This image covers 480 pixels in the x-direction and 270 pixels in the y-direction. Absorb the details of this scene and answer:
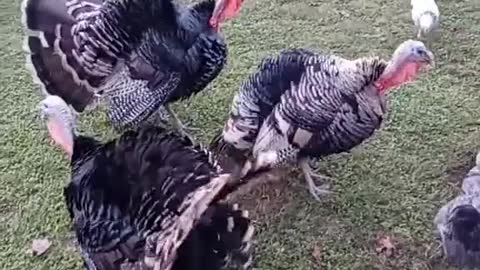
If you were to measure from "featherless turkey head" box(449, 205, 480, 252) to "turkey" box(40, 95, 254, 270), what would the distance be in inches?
24.3

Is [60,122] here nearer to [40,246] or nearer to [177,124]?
[40,246]

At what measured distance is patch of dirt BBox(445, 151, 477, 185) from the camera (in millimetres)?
3040

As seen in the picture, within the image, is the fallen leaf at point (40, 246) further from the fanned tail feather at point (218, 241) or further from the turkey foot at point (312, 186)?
the turkey foot at point (312, 186)

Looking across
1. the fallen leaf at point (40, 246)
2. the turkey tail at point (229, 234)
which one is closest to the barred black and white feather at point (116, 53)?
the fallen leaf at point (40, 246)

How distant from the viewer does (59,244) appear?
288 cm

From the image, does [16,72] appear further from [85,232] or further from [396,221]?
[396,221]

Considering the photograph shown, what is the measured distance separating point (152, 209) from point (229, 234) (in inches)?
8.7

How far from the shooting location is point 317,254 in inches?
110

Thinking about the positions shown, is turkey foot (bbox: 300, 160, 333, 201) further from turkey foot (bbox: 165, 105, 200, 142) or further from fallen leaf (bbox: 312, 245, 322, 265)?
turkey foot (bbox: 165, 105, 200, 142)

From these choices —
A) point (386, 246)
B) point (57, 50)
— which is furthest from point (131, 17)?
point (386, 246)

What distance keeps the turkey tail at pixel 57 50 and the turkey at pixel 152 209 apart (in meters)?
0.56

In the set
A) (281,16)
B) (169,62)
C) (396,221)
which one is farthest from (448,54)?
(169,62)

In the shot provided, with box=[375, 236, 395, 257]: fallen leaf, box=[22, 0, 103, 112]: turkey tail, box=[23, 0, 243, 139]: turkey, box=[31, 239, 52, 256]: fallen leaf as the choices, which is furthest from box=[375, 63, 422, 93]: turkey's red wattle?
box=[31, 239, 52, 256]: fallen leaf

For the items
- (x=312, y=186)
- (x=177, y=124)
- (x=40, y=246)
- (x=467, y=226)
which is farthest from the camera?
(x=177, y=124)
